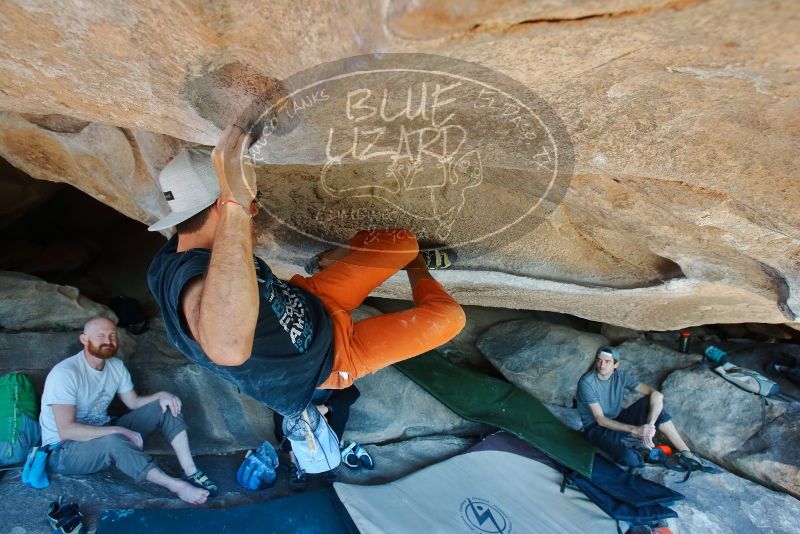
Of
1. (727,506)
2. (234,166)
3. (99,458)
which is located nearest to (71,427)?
(99,458)

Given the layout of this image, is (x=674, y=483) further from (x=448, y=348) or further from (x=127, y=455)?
(x=127, y=455)

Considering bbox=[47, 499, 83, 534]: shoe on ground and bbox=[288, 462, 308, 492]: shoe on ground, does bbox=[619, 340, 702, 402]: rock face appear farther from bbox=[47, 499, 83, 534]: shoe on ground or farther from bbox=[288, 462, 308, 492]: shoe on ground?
bbox=[47, 499, 83, 534]: shoe on ground

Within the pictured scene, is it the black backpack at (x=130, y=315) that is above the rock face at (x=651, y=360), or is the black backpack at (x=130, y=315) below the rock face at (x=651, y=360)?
above

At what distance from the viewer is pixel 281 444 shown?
118 inches

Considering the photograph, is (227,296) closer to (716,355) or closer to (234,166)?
(234,166)

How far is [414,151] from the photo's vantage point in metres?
1.48

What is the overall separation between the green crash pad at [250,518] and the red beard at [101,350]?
75 cm

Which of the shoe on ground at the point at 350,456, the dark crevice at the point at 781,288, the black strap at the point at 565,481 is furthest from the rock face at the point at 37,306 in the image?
the dark crevice at the point at 781,288

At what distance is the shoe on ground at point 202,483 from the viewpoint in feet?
8.79

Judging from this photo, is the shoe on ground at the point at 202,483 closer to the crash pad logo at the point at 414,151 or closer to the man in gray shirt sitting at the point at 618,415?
the crash pad logo at the point at 414,151

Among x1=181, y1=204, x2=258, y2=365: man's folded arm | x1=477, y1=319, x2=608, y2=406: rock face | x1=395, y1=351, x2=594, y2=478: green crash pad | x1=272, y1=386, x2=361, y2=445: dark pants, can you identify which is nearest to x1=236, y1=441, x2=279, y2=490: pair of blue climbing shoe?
x1=272, y1=386, x2=361, y2=445: dark pants

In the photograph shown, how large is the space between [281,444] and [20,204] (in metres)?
2.64

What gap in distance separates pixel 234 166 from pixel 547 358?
10.6ft

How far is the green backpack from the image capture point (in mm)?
2531
